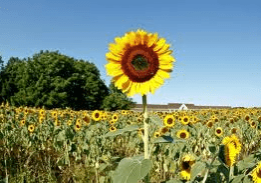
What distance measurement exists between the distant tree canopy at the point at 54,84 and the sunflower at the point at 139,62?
48.1m

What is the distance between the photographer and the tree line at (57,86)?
5100 cm

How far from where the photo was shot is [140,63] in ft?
7.61

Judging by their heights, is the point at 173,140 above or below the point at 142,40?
below

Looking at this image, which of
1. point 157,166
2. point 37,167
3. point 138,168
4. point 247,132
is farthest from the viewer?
point 247,132

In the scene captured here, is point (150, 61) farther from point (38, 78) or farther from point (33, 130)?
point (38, 78)

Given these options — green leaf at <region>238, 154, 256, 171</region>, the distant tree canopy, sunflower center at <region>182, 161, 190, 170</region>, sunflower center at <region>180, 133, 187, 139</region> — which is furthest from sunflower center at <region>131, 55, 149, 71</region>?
the distant tree canopy

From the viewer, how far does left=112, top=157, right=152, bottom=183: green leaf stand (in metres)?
2.03

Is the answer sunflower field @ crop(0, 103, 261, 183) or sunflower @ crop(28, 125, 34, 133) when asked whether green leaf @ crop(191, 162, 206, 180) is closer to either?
sunflower field @ crop(0, 103, 261, 183)

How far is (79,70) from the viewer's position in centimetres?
5553

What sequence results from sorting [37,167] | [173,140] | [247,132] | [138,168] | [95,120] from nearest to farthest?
[138,168], [173,140], [37,167], [95,120], [247,132]

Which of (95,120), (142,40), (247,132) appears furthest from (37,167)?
(247,132)

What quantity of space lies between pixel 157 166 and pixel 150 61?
566cm

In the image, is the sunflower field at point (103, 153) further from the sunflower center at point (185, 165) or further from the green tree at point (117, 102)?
the green tree at point (117, 102)

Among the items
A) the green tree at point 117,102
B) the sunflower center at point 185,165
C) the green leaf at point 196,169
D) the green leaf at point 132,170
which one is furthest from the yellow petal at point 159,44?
the green tree at point 117,102
